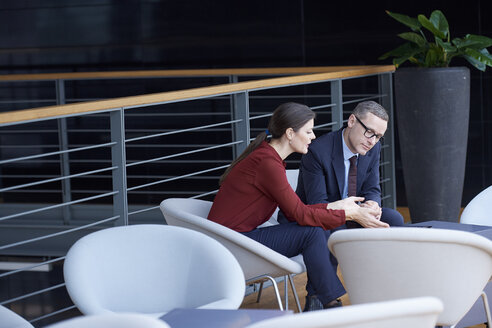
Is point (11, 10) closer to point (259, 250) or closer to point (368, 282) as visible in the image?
point (259, 250)

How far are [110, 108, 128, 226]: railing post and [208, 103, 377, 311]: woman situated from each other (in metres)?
0.46

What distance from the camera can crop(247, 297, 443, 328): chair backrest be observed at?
1.44 metres

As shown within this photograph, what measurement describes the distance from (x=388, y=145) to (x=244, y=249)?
3194mm

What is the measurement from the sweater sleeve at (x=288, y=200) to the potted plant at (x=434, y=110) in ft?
8.16

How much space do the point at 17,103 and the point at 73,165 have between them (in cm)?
87

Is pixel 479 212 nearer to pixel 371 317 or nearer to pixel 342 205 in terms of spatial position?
pixel 342 205

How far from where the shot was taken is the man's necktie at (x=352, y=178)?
3754 mm

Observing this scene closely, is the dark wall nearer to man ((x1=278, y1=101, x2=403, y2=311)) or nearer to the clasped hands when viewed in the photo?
man ((x1=278, y1=101, x2=403, y2=311))

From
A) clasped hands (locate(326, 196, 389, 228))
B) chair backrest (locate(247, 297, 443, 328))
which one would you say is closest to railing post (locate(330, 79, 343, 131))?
clasped hands (locate(326, 196, 389, 228))

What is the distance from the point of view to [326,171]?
3.70 metres

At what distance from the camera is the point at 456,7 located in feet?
23.0

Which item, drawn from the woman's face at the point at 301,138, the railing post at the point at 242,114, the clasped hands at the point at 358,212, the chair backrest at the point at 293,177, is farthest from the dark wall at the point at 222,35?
the woman's face at the point at 301,138

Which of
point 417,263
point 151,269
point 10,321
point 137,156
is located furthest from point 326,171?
point 137,156

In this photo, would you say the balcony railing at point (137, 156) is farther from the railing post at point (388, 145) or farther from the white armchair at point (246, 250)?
the white armchair at point (246, 250)
